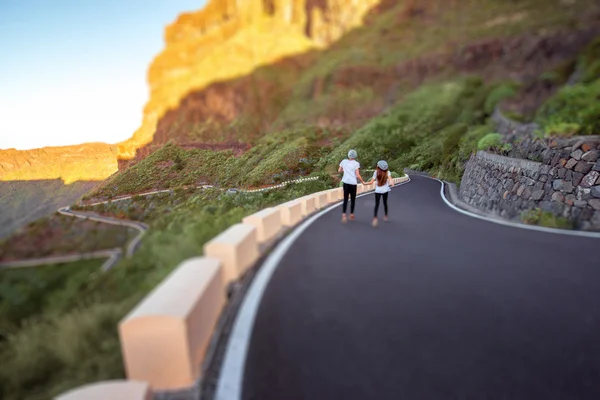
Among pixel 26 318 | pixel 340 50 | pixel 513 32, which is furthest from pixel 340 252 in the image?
pixel 340 50

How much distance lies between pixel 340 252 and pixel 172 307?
12.7 ft

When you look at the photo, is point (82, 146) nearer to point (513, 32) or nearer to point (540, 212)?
point (540, 212)

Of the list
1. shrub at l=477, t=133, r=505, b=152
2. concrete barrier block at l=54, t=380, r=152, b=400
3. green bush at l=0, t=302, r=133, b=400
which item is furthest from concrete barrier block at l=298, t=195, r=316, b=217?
shrub at l=477, t=133, r=505, b=152

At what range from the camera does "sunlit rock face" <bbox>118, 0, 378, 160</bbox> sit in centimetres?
9533

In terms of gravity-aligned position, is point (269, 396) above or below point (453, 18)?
below

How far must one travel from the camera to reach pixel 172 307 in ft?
8.52

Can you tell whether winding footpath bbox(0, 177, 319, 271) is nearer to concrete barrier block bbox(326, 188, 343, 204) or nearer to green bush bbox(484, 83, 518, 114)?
concrete barrier block bbox(326, 188, 343, 204)

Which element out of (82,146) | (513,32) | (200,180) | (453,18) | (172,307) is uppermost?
(453,18)

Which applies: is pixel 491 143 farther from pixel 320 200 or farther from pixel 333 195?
pixel 320 200

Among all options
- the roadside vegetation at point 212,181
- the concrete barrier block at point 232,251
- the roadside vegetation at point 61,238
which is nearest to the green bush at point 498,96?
the roadside vegetation at point 212,181

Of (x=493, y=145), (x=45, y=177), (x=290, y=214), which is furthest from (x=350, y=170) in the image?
(x=493, y=145)

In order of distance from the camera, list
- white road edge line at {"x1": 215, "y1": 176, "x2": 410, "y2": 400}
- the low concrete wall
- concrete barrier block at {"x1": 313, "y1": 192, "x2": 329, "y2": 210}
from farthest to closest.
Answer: concrete barrier block at {"x1": 313, "y1": 192, "x2": 329, "y2": 210} → white road edge line at {"x1": 215, "y1": 176, "x2": 410, "y2": 400} → the low concrete wall

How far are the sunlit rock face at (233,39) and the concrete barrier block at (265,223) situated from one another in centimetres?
8175

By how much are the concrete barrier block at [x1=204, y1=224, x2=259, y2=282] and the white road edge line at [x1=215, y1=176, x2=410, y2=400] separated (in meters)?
0.24
